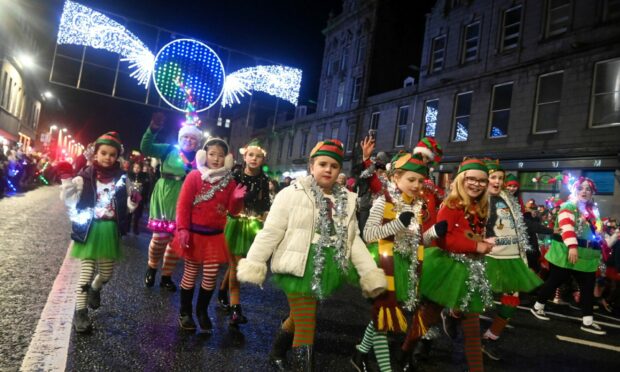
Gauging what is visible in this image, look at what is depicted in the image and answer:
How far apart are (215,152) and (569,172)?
1431cm

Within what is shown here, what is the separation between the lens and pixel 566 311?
786cm

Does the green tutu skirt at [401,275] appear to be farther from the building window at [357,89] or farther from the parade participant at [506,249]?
the building window at [357,89]

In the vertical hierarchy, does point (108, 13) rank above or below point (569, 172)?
above

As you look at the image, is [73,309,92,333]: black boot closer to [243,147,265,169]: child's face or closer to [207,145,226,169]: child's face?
[207,145,226,169]: child's face

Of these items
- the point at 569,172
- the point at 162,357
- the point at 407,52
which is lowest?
the point at 162,357

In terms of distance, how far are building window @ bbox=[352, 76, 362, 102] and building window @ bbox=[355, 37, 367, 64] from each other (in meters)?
1.37

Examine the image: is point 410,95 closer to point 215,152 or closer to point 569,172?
point 569,172

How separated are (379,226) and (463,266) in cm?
82

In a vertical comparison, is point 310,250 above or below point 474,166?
below

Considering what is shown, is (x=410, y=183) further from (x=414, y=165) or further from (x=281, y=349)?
(x=281, y=349)

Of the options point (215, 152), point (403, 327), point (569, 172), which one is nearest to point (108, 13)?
point (215, 152)

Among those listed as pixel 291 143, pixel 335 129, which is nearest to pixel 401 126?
pixel 335 129

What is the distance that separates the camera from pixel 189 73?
38.1 feet

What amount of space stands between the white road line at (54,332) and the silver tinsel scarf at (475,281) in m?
3.05
